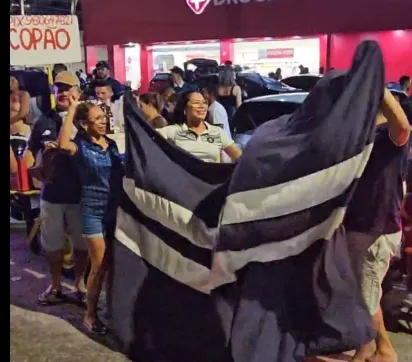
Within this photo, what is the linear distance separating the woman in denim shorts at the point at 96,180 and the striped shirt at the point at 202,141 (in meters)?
0.50

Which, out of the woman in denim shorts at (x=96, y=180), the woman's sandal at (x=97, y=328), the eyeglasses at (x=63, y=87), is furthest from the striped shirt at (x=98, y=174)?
the eyeglasses at (x=63, y=87)

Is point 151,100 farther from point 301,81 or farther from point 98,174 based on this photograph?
point 301,81

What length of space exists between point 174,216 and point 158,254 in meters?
0.29

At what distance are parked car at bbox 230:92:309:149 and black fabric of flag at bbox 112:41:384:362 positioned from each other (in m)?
3.98

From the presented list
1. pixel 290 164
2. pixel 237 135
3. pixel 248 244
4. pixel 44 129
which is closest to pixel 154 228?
pixel 248 244

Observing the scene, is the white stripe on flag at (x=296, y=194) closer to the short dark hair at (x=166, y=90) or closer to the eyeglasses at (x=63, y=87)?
the eyeglasses at (x=63, y=87)

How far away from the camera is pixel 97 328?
16.6 feet

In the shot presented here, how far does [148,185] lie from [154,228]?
28 centimetres

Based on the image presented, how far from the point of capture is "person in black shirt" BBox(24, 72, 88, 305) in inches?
→ 211

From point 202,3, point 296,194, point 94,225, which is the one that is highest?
point 202,3

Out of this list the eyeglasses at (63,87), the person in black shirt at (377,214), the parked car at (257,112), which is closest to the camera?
the person in black shirt at (377,214)

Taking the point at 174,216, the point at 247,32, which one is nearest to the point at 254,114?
the point at 174,216

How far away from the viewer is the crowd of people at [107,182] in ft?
13.3

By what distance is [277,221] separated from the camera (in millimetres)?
3807
